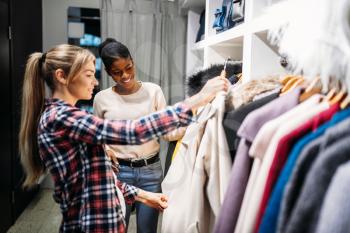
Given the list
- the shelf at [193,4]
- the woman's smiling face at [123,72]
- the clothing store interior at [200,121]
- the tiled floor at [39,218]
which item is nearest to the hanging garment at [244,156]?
the clothing store interior at [200,121]

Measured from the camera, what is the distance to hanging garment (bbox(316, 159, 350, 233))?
1.42 feet

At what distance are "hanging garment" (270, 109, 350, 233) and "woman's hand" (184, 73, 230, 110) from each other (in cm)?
30

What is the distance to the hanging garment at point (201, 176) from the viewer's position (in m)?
0.74

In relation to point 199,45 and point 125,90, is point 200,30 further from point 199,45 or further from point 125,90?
point 125,90

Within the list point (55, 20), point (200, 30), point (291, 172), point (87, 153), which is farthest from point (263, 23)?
point (55, 20)

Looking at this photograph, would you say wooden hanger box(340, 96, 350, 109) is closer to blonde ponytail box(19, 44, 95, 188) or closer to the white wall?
blonde ponytail box(19, 44, 95, 188)

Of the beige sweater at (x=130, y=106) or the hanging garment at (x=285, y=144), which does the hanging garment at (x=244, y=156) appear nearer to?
the hanging garment at (x=285, y=144)

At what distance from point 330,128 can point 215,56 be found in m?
1.04

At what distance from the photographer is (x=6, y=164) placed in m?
2.01

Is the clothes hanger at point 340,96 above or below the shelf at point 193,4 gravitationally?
below

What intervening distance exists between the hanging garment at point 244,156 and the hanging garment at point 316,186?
15cm

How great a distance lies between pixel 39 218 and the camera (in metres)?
2.20

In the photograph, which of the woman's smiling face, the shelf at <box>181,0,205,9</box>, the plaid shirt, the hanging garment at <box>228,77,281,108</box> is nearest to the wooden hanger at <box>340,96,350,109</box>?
the hanging garment at <box>228,77,281,108</box>

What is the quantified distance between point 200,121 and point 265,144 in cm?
27
